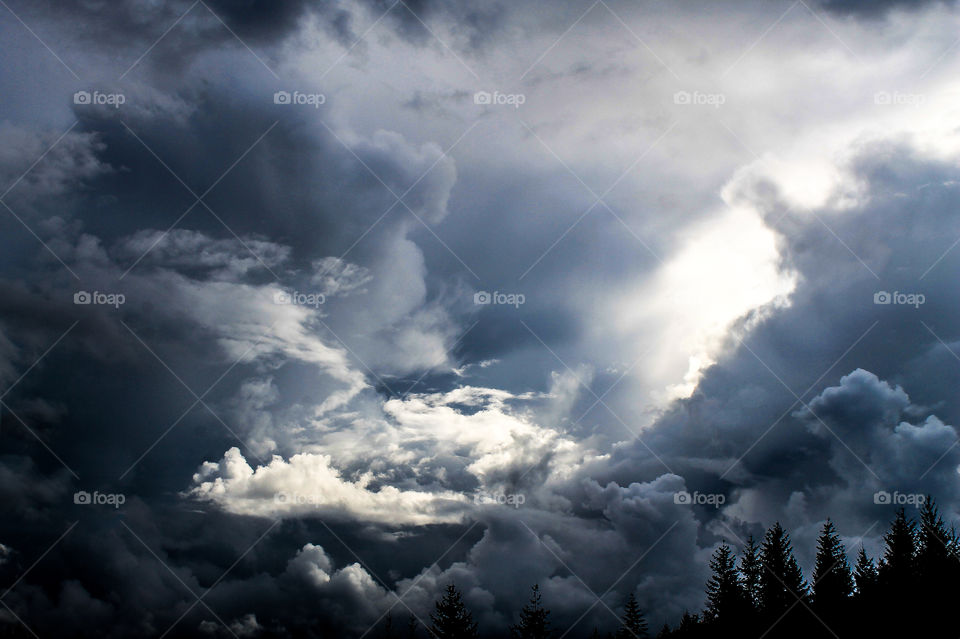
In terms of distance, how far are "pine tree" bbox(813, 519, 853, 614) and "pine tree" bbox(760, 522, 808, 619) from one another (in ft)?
5.72

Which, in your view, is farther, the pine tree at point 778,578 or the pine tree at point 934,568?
the pine tree at point 778,578

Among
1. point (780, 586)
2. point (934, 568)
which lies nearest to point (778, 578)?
point (780, 586)

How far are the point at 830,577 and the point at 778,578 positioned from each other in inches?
222

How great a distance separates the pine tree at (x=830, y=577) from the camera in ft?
190

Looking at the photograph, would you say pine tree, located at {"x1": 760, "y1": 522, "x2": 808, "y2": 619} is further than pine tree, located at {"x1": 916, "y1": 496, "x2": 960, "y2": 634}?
Yes

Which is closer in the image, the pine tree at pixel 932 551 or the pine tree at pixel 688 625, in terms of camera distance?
the pine tree at pixel 932 551

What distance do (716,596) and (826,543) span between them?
42.0 feet

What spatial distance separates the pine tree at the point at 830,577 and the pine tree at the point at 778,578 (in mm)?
1743

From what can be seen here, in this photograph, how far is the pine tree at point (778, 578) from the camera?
6338cm

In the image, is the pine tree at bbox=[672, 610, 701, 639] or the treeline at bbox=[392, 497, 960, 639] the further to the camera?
the pine tree at bbox=[672, 610, 701, 639]

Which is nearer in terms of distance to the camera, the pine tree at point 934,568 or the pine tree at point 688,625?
the pine tree at point 934,568

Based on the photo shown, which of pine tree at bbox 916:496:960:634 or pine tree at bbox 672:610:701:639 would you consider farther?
pine tree at bbox 672:610:701:639

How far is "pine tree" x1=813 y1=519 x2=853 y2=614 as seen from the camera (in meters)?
57.8

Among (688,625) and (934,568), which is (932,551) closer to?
(934,568)
